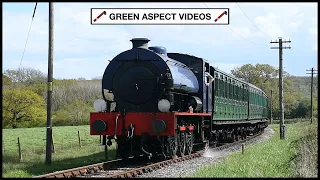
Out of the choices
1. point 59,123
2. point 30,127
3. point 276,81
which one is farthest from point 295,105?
point 30,127

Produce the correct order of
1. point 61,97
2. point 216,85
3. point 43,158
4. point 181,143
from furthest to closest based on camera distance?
point 61,97 < point 216,85 < point 43,158 < point 181,143

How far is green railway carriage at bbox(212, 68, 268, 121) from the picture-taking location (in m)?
19.5

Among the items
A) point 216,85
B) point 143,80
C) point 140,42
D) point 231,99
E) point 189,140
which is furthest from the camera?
point 231,99

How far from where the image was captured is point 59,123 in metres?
60.8

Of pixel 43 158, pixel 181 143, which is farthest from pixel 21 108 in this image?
pixel 181 143

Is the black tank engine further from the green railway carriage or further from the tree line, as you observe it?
the tree line

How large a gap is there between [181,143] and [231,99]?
7.73 meters

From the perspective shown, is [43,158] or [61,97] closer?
[43,158]

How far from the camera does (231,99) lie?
2281 cm

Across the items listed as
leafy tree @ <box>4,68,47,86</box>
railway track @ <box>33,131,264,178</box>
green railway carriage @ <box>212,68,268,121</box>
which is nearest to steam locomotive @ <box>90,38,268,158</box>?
railway track @ <box>33,131,264,178</box>

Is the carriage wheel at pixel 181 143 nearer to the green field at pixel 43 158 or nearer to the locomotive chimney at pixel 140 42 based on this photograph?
the green field at pixel 43 158

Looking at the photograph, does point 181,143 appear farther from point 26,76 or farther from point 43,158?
point 26,76

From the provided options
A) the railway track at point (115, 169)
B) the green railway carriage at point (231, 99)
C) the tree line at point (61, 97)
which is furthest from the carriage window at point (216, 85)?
the tree line at point (61, 97)

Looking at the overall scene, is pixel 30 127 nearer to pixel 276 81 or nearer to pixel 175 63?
pixel 175 63
